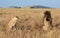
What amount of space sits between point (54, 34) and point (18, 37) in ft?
3.38

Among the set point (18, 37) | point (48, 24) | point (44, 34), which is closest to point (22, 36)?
point (18, 37)

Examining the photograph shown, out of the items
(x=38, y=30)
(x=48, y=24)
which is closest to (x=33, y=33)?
(x=38, y=30)

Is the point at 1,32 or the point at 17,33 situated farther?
the point at 1,32

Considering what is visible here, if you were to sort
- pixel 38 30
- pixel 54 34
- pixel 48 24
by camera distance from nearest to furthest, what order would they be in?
pixel 54 34, pixel 38 30, pixel 48 24

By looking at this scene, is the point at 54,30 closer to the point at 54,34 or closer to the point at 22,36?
the point at 54,34

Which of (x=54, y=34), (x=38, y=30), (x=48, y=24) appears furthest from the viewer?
(x=48, y=24)

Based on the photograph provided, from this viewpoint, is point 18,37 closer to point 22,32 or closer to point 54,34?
point 22,32

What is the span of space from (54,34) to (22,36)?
92cm

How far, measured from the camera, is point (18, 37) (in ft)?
25.9

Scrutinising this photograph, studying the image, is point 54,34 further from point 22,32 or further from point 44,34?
point 22,32

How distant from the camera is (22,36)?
788cm

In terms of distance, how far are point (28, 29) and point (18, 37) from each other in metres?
0.55

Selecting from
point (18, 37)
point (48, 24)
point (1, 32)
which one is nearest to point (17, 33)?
point (18, 37)

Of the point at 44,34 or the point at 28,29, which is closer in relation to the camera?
the point at 44,34
